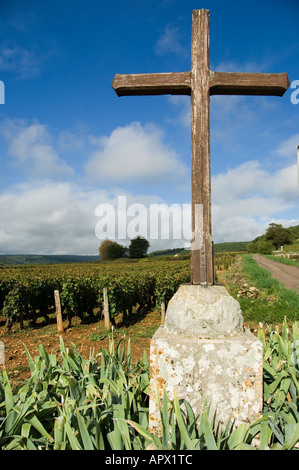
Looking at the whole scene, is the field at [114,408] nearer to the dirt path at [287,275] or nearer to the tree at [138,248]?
the dirt path at [287,275]

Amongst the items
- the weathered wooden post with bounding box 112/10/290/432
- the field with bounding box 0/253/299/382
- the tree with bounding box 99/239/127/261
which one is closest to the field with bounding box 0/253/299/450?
the weathered wooden post with bounding box 112/10/290/432

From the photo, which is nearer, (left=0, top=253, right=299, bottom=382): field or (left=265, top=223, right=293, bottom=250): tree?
(left=0, top=253, right=299, bottom=382): field

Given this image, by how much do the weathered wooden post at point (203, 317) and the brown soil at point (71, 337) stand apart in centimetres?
495

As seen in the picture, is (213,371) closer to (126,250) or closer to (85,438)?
(85,438)

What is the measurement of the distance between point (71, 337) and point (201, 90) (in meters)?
9.47

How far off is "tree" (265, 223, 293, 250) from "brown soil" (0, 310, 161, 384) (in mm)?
95821

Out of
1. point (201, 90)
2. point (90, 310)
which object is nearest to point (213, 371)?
point (201, 90)

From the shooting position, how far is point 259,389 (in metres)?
1.94

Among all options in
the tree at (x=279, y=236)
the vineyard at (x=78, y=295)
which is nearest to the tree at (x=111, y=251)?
the tree at (x=279, y=236)

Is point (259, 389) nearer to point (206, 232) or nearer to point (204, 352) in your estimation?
point (204, 352)

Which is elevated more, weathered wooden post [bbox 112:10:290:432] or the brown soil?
weathered wooden post [bbox 112:10:290:432]

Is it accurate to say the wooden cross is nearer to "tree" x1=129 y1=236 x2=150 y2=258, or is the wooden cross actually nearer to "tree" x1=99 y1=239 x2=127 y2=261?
"tree" x1=129 y1=236 x2=150 y2=258

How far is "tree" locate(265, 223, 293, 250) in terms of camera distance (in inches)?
3829
